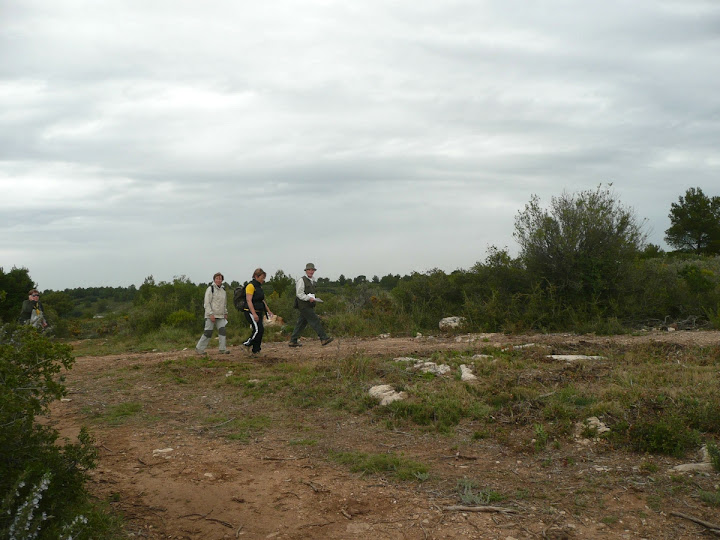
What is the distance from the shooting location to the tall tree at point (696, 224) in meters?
36.5

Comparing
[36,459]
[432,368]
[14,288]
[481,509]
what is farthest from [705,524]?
[14,288]

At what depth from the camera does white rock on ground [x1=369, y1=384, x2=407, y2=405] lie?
725 centimetres

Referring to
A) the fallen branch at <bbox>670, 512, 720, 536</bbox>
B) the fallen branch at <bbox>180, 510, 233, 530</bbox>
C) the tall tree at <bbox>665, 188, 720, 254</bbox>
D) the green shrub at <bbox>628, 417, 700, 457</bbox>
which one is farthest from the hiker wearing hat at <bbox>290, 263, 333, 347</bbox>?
the tall tree at <bbox>665, 188, 720, 254</bbox>

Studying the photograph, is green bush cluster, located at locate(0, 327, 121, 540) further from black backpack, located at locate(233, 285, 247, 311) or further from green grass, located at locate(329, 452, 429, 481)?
black backpack, located at locate(233, 285, 247, 311)

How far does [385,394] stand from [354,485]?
2588mm

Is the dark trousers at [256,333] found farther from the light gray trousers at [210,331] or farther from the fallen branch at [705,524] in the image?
the fallen branch at [705,524]

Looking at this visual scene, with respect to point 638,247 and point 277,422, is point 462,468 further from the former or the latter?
point 638,247

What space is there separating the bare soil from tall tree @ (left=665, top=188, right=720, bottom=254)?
36.1 meters

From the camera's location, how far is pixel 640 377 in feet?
24.3

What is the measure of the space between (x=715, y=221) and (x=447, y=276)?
2794 cm

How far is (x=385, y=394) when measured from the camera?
7504 millimetres

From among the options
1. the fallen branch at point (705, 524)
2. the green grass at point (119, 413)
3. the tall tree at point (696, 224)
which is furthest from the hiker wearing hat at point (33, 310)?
the tall tree at point (696, 224)

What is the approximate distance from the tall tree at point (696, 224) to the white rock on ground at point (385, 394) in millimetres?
34801

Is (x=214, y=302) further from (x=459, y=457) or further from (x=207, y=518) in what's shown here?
(x=207, y=518)
